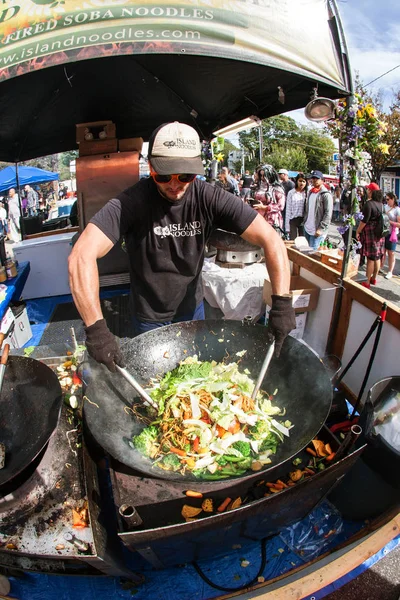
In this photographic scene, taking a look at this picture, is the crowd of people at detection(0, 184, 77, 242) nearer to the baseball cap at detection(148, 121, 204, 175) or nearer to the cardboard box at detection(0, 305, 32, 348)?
the cardboard box at detection(0, 305, 32, 348)

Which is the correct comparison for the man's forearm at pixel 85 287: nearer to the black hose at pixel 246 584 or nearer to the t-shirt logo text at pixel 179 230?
the t-shirt logo text at pixel 179 230

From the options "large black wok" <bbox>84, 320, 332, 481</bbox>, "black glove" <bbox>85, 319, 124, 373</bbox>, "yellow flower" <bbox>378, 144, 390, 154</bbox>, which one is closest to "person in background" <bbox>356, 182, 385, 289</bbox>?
"yellow flower" <bbox>378, 144, 390, 154</bbox>

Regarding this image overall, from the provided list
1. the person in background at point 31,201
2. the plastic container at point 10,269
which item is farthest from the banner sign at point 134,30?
the person in background at point 31,201

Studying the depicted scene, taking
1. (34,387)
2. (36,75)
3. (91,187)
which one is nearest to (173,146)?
(34,387)

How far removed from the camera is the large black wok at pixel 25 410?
5.53ft

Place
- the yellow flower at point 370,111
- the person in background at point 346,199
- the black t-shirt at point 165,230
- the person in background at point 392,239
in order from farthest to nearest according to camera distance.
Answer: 1. the person in background at point 392,239
2. the person in background at point 346,199
3. the yellow flower at point 370,111
4. the black t-shirt at point 165,230

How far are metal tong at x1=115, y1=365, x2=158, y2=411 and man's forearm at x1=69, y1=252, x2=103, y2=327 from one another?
33 centimetres

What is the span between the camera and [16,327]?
4.64 metres

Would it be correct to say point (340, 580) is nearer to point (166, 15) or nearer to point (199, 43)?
→ point (199, 43)

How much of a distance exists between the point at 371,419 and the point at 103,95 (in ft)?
17.6

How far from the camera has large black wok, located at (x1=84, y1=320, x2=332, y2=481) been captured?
171 centimetres

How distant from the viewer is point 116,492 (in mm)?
1630

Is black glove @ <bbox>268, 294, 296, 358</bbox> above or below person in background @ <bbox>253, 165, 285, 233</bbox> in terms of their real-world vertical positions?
below

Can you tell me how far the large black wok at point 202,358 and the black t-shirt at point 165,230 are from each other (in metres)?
0.53
